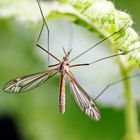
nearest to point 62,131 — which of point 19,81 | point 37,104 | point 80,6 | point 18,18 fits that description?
point 37,104

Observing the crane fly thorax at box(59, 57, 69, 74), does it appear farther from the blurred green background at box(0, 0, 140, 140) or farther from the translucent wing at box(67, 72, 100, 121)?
the blurred green background at box(0, 0, 140, 140)

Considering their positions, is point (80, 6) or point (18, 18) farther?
point (18, 18)

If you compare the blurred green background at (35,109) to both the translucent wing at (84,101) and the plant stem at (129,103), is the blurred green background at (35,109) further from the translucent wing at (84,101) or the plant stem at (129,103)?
the translucent wing at (84,101)

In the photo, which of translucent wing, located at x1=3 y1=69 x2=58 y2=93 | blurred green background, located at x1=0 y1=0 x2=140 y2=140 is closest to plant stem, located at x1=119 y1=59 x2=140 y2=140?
translucent wing, located at x1=3 y1=69 x2=58 y2=93

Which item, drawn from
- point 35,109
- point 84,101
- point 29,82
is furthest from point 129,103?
point 35,109

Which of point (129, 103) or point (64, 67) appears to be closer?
point (129, 103)

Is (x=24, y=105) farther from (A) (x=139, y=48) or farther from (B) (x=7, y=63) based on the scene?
(A) (x=139, y=48)

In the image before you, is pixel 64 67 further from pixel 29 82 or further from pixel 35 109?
pixel 35 109

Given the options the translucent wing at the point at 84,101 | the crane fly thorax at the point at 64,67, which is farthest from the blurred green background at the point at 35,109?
the translucent wing at the point at 84,101
